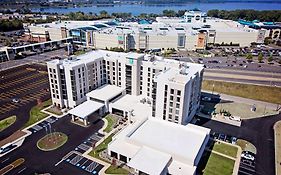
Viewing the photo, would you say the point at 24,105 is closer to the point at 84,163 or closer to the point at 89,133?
the point at 89,133

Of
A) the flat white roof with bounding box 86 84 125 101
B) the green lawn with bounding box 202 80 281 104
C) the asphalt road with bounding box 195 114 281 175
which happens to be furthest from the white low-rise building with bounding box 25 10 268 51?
the asphalt road with bounding box 195 114 281 175

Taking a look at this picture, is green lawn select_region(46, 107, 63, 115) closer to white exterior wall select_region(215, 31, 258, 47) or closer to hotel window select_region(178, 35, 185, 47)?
hotel window select_region(178, 35, 185, 47)

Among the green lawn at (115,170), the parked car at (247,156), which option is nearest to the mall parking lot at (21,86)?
the green lawn at (115,170)

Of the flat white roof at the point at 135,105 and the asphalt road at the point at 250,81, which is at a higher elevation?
the asphalt road at the point at 250,81

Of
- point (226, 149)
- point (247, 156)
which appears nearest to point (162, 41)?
point (226, 149)

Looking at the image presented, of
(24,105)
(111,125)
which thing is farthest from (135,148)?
(24,105)

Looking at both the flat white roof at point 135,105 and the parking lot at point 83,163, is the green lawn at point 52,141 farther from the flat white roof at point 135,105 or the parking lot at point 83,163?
the flat white roof at point 135,105
